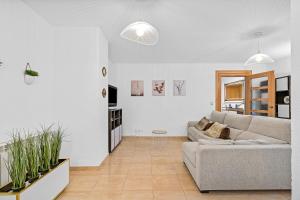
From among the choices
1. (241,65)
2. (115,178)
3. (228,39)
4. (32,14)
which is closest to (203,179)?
(115,178)

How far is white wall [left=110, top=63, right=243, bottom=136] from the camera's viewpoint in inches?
221

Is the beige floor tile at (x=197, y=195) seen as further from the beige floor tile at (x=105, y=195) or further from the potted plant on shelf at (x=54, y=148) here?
the potted plant on shelf at (x=54, y=148)

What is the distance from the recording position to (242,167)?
2.13 metres

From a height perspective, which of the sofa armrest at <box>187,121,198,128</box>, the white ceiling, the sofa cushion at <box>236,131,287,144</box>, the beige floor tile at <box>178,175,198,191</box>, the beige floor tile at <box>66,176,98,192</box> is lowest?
the beige floor tile at <box>66,176,98,192</box>

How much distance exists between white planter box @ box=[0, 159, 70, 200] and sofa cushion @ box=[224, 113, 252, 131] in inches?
127

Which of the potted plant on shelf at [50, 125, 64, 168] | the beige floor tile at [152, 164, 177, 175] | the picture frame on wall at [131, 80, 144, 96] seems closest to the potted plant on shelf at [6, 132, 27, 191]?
the potted plant on shelf at [50, 125, 64, 168]

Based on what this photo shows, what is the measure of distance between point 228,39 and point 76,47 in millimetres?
2955

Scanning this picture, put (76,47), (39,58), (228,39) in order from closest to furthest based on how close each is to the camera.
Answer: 1. (39,58)
2. (76,47)
3. (228,39)

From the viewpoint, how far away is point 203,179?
214 cm

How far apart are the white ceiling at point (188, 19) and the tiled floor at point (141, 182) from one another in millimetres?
2439

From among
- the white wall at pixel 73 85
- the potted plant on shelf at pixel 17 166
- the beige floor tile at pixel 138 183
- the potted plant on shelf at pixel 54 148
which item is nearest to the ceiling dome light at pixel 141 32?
the white wall at pixel 73 85

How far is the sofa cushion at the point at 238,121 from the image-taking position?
3406 millimetres

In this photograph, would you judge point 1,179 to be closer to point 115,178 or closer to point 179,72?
point 115,178

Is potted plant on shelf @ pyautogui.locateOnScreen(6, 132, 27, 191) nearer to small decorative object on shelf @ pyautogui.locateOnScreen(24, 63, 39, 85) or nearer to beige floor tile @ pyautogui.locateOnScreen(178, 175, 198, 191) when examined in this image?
small decorative object on shelf @ pyautogui.locateOnScreen(24, 63, 39, 85)
